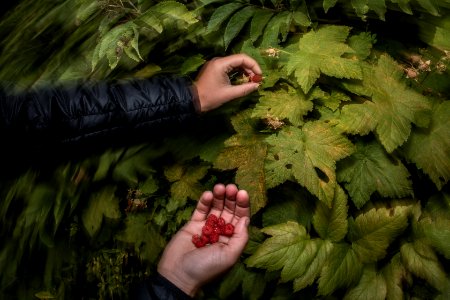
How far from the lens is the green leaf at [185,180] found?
7.45 ft

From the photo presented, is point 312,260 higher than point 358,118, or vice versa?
point 358,118

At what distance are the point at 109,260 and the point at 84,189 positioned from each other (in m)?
0.54

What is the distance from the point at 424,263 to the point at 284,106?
1100mm

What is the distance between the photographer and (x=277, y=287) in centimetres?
209

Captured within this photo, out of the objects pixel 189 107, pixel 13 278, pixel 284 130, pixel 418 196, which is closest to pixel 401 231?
pixel 418 196

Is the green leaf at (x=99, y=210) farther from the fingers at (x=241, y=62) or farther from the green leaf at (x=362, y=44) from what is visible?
the green leaf at (x=362, y=44)

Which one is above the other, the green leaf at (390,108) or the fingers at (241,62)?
the fingers at (241,62)

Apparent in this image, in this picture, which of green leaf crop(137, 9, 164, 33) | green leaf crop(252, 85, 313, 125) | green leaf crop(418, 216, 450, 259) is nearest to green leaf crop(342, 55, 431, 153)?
green leaf crop(252, 85, 313, 125)

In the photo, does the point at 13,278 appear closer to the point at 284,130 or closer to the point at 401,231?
the point at 284,130

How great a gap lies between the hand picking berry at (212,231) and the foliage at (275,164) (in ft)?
0.59

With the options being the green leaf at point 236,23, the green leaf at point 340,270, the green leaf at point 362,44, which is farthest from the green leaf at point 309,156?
the green leaf at point 236,23

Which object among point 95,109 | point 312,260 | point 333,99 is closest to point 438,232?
point 312,260

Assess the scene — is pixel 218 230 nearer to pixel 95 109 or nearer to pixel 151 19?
pixel 95 109

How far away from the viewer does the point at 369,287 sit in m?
1.93
